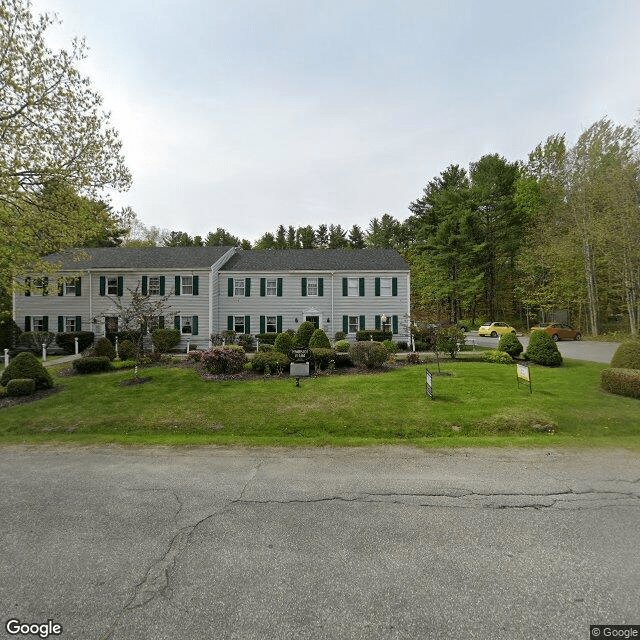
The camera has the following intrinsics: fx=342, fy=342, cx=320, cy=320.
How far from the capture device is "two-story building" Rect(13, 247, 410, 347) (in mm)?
26578

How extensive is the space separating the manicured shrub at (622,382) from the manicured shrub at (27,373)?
2018 cm

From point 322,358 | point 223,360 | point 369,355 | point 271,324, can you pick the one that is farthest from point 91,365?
point 271,324

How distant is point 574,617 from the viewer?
2943 mm

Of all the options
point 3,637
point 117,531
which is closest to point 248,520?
point 117,531

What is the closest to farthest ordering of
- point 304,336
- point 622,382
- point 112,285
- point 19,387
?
point 622,382 → point 19,387 → point 304,336 → point 112,285

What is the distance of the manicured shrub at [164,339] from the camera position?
23.7 metres

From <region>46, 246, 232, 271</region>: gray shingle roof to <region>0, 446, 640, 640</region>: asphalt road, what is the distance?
22861mm

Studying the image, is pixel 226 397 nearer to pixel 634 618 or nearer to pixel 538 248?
pixel 634 618

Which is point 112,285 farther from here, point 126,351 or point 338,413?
point 338,413

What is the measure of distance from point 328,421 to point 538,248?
105 ft

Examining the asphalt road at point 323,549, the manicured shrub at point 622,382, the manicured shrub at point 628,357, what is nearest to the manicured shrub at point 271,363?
the asphalt road at point 323,549

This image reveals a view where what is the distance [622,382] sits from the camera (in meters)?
11.0

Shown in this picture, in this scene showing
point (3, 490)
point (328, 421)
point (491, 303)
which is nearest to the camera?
point (3, 490)

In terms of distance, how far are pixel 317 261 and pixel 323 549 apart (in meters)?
27.0
